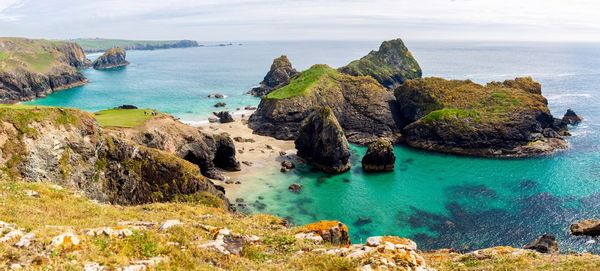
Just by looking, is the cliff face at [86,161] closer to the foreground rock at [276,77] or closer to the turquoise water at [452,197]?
the turquoise water at [452,197]

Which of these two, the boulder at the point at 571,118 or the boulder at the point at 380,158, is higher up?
the boulder at the point at 571,118

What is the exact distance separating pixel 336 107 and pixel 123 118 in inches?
2102

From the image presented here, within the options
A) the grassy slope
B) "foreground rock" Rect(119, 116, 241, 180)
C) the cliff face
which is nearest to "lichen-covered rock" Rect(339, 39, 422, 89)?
"foreground rock" Rect(119, 116, 241, 180)

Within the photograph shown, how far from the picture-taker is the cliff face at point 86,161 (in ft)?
117

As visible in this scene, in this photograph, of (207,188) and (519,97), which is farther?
(519,97)

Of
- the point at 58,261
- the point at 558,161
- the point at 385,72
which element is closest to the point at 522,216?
the point at 558,161

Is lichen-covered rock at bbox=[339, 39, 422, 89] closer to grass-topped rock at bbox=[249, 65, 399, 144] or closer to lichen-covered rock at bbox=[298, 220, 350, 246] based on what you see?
grass-topped rock at bbox=[249, 65, 399, 144]

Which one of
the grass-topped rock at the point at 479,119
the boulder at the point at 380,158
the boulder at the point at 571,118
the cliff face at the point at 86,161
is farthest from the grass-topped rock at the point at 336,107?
the cliff face at the point at 86,161

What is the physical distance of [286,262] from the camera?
54.3ft

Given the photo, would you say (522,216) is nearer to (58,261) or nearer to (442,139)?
(442,139)

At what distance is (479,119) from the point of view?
282ft

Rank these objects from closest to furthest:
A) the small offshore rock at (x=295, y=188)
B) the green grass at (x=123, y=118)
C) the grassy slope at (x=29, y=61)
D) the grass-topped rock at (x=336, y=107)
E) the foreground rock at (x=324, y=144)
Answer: the green grass at (x=123, y=118), the small offshore rock at (x=295, y=188), the foreground rock at (x=324, y=144), the grass-topped rock at (x=336, y=107), the grassy slope at (x=29, y=61)

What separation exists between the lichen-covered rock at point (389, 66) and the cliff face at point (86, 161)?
→ 4346 inches

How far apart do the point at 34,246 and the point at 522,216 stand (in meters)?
55.4
